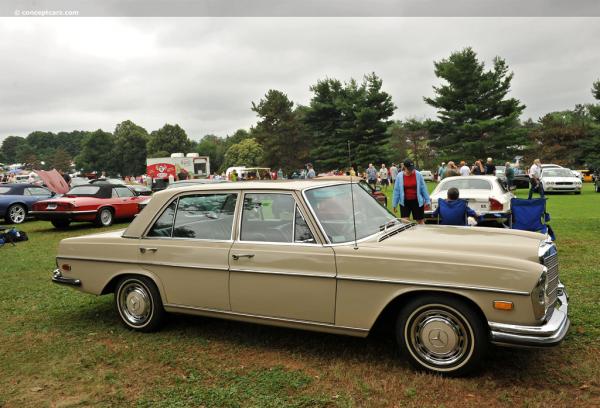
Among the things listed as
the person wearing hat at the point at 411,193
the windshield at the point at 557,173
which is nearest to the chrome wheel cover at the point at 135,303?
the person wearing hat at the point at 411,193

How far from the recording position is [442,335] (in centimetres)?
361

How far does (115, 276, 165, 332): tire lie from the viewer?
4.81 meters

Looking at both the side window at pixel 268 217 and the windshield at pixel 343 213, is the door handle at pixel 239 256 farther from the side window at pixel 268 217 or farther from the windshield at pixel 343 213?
the windshield at pixel 343 213

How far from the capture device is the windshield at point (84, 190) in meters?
14.5

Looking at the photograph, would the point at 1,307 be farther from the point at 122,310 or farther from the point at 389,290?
the point at 389,290

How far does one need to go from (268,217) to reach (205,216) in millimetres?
753

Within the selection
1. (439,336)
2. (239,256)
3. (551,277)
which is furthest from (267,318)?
(551,277)

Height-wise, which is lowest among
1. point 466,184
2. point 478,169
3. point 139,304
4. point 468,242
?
point 139,304

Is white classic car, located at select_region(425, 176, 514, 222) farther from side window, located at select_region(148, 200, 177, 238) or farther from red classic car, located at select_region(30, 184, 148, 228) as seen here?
red classic car, located at select_region(30, 184, 148, 228)

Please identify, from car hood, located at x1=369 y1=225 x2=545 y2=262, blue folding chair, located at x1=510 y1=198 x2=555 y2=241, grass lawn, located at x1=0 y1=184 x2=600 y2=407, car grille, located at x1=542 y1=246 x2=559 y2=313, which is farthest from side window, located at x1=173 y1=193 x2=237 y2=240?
blue folding chair, located at x1=510 y1=198 x2=555 y2=241

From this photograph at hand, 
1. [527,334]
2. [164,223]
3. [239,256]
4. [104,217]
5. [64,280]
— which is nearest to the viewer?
[527,334]

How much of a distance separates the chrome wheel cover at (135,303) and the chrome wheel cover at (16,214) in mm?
13405

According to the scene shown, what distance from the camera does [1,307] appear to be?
609cm

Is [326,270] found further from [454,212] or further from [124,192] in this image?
[124,192]
